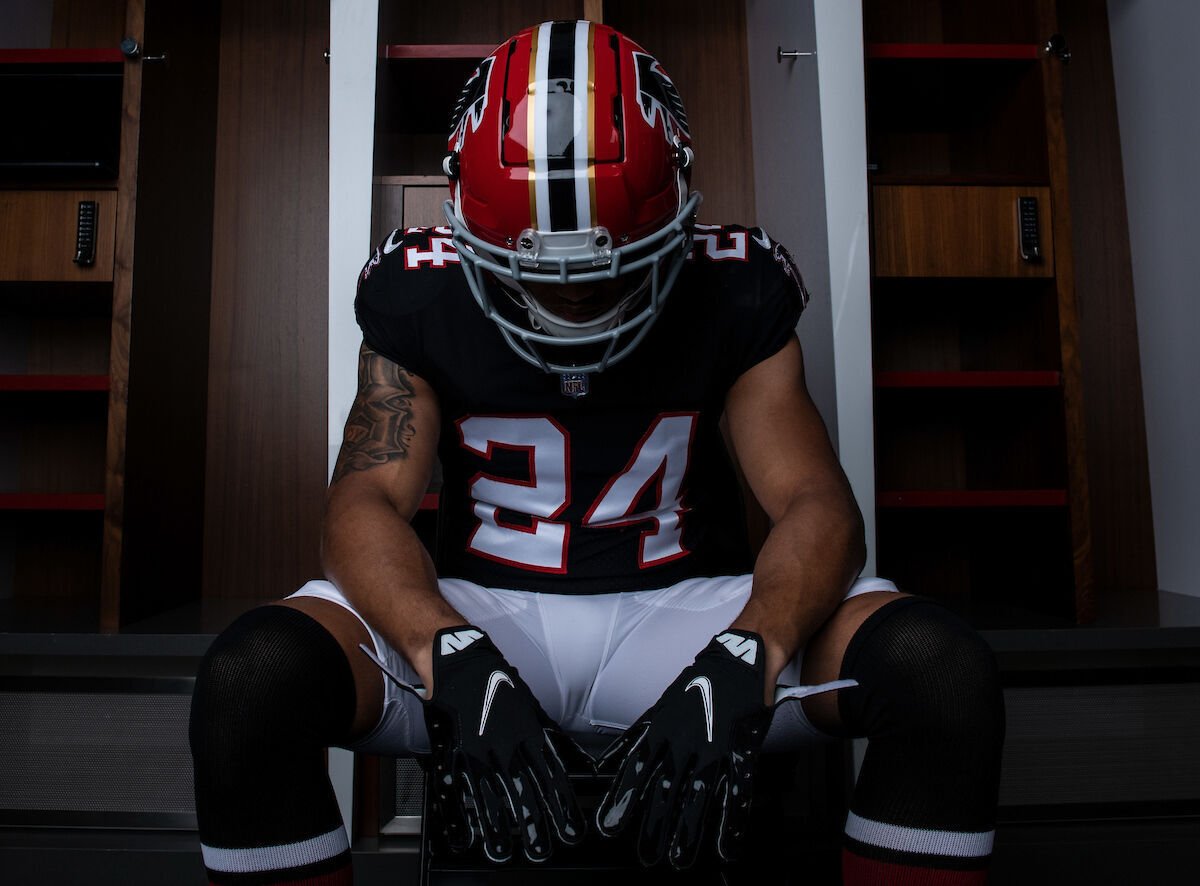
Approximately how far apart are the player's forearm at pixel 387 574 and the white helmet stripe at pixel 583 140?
0.35 m

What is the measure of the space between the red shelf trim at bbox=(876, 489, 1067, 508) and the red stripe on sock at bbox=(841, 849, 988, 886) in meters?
0.97

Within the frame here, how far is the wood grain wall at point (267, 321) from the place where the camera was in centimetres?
202

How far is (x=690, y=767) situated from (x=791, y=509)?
346 millimetres

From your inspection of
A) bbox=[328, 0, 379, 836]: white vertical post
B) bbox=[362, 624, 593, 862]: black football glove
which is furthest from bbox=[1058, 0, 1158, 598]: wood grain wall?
bbox=[362, 624, 593, 862]: black football glove

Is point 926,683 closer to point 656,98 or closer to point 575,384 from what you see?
point 575,384

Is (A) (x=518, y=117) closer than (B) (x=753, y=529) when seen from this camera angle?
Yes

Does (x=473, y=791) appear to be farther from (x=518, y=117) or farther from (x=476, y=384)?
(x=518, y=117)

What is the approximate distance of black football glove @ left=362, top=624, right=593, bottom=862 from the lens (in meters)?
0.67

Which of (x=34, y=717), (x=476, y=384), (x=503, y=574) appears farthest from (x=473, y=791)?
(x=34, y=717)

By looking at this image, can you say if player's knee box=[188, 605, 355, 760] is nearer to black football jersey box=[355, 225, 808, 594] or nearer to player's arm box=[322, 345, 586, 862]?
player's arm box=[322, 345, 586, 862]

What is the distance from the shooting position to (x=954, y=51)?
1.68m

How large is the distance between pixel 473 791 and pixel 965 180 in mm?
1414

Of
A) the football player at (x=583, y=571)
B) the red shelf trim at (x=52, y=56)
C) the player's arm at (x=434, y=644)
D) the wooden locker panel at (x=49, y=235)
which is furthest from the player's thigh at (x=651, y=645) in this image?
the red shelf trim at (x=52, y=56)

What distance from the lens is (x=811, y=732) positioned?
Answer: 2.71 feet
